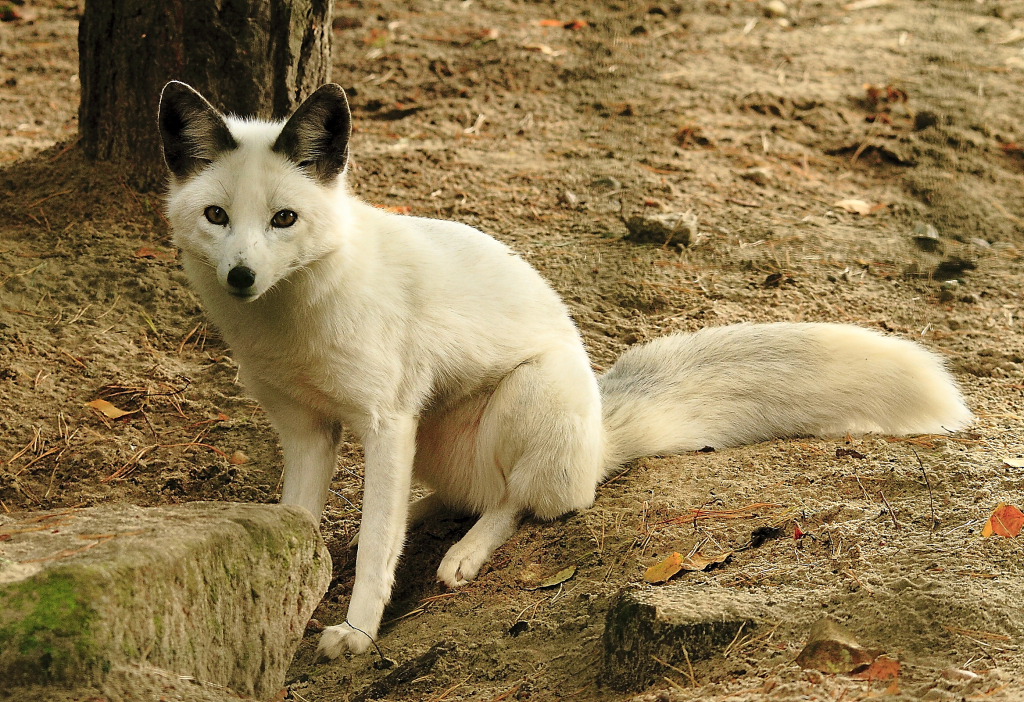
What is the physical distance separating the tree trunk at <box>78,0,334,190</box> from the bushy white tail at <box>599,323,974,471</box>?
7.82 ft

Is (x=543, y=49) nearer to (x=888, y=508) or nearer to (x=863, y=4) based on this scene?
(x=863, y=4)

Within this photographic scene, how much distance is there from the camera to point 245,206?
298 centimetres

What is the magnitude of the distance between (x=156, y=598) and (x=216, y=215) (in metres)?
1.27

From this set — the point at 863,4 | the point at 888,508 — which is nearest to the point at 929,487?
the point at 888,508

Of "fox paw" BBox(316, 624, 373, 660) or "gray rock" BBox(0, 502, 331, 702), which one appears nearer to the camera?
"gray rock" BBox(0, 502, 331, 702)

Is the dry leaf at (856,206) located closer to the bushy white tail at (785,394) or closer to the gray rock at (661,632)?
the bushy white tail at (785,394)

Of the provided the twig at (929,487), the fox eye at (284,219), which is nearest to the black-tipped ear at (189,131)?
the fox eye at (284,219)

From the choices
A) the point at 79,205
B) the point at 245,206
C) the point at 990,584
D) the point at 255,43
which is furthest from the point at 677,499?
the point at 79,205

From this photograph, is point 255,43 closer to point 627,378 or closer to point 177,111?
point 177,111

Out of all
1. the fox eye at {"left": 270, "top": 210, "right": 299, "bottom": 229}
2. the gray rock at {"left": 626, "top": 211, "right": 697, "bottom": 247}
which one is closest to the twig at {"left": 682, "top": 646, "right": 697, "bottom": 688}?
the fox eye at {"left": 270, "top": 210, "right": 299, "bottom": 229}

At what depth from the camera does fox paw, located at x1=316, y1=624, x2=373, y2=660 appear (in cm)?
317

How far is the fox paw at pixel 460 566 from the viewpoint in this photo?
3.55 meters

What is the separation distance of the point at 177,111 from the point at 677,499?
2.24m

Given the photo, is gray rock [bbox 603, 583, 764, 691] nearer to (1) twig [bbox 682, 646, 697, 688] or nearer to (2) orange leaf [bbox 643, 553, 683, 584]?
(1) twig [bbox 682, 646, 697, 688]
